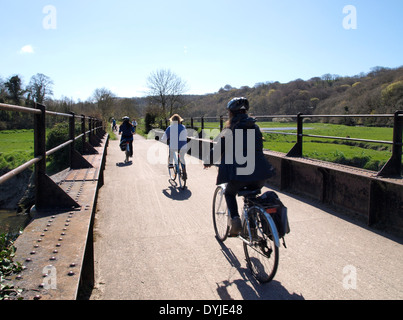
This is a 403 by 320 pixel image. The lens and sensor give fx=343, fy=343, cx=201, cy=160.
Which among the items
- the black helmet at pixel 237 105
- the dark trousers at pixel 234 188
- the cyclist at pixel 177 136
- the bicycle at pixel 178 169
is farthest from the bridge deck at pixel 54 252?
the cyclist at pixel 177 136

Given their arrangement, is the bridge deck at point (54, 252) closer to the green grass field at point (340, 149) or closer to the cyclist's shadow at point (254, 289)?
the cyclist's shadow at point (254, 289)

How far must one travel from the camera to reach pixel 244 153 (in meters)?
3.91

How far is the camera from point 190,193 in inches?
323

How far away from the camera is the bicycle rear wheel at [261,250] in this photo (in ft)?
11.5

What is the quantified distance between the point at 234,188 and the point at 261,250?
811mm

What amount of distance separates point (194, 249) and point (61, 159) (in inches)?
786

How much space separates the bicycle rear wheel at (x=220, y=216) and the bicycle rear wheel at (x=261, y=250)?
68cm

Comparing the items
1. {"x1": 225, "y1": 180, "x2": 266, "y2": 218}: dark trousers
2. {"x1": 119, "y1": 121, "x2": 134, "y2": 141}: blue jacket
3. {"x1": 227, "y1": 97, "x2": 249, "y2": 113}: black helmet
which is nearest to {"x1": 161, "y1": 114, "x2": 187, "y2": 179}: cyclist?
{"x1": 225, "y1": 180, "x2": 266, "y2": 218}: dark trousers

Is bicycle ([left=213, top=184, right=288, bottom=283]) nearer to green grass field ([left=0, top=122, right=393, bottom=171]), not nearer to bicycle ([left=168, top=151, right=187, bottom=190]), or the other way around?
bicycle ([left=168, top=151, right=187, bottom=190])

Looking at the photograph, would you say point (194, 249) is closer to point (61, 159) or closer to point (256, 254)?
point (256, 254)

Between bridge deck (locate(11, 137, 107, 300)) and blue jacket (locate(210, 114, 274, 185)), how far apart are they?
1.67 meters

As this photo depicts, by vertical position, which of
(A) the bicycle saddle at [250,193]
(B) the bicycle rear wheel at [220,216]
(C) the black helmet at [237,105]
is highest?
(C) the black helmet at [237,105]

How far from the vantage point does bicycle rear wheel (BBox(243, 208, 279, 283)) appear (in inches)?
138
